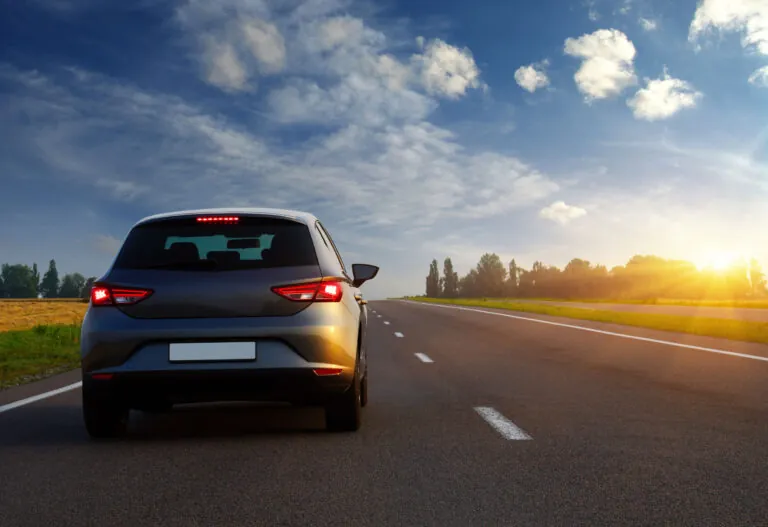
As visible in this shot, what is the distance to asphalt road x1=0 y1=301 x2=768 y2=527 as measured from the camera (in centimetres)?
421

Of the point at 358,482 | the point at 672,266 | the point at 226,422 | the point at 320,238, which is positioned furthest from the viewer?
the point at 672,266

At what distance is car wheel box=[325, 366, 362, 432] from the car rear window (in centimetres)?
110

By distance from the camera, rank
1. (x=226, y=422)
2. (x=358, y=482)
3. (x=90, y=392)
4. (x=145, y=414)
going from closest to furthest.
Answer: (x=358, y=482) → (x=90, y=392) → (x=226, y=422) → (x=145, y=414)

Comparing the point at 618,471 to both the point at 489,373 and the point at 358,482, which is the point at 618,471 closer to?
the point at 358,482

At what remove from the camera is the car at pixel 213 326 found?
5.83m

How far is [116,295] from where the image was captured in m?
5.94

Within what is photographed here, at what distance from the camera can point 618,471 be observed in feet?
16.8

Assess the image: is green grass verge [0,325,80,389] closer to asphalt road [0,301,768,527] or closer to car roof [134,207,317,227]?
asphalt road [0,301,768,527]

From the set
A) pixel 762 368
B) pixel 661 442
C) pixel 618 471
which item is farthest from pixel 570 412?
pixel 762 368

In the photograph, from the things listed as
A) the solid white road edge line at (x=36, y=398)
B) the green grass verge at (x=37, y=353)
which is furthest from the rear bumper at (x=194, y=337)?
the green grass verge at (x=37, y=353)

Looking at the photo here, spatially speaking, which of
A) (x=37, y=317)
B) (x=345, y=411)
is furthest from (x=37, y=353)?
(x=37, y=317)

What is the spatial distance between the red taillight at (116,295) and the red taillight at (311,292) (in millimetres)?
963

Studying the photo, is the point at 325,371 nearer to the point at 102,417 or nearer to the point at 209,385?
the point at 209,385

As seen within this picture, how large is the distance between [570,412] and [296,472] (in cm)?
339
